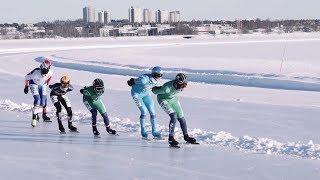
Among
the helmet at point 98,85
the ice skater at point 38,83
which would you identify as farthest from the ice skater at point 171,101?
the ice skater at point 38,83

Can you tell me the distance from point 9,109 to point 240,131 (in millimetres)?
5239

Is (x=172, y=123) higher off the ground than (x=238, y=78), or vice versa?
(x=172, y=123)

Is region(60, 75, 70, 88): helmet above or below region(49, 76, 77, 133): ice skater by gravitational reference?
above

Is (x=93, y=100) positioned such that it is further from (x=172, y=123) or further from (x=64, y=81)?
(x=172, y=123)

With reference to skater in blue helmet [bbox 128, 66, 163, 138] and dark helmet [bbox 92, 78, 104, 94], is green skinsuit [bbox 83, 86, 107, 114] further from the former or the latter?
skater in blue helmet [bbox 128, 66, 163, 138]

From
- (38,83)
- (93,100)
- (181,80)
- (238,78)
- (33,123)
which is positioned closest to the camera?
(181,80)

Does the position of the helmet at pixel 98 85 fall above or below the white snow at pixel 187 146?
above

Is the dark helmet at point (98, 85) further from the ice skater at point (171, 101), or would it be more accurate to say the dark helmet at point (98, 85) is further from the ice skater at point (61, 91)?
the ice skater at point (171, 101)

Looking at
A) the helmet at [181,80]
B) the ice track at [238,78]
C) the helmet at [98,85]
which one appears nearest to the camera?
the helmet at [181,80]

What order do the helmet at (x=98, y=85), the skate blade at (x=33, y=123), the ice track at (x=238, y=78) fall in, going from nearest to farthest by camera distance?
1. the helmet at (x=98, y=85)
2. the skate blade at (x=33, y=123)
3. the ice track at (x=238, y=78)

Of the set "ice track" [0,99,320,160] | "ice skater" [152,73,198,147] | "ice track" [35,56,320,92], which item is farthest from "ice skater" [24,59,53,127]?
"ice track" [35,56,320,92]

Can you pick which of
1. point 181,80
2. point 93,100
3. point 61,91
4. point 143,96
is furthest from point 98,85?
point 181,80

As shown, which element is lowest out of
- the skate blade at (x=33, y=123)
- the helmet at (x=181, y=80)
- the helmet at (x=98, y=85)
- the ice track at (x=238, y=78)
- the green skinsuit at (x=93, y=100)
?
the ice track at (x=238, y=78)

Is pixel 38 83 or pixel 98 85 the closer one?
pixel 98 85
